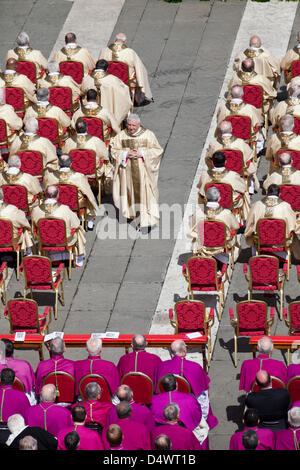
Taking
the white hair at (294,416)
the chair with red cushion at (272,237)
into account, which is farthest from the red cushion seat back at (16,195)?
the white hair at (294,416)

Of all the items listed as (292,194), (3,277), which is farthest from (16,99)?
(292,194)

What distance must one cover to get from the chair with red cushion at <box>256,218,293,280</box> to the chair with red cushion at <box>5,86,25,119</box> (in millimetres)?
6252

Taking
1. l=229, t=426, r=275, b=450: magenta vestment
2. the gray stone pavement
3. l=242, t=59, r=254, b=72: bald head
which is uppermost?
l=229, t=426, r=275, b=450: magenta vestment

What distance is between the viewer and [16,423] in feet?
44.0

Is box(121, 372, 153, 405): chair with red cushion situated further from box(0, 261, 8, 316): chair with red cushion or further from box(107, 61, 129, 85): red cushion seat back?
box(107, 61, 129, 85): red cushion seat back

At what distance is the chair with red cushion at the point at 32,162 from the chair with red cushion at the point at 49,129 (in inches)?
43.7

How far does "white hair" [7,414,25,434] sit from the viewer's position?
44.0ft

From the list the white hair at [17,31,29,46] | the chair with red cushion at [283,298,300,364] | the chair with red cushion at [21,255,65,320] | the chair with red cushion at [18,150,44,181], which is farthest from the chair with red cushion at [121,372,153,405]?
the white hair at [17,31,29,46]

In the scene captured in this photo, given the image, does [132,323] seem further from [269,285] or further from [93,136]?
[93,136]

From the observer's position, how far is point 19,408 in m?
14.4

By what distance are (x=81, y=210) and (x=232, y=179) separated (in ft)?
8.43

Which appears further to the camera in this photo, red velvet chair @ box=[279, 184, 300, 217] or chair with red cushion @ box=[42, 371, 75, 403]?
red velvet chair @ box=[279, 184, 300, 217]

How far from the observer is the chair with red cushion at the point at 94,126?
67.9 ft

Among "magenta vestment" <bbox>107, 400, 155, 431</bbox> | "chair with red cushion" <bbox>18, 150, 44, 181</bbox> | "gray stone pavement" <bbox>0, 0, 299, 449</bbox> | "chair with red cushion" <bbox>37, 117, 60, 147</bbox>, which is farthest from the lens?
"chair with red cushion" <bbox>37, 117, 60, 147</bbox>
